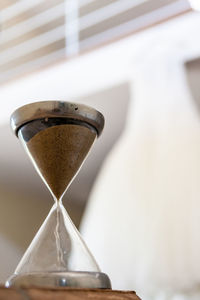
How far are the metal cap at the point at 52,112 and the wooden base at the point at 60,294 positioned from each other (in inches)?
6.5

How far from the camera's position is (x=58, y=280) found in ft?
1.25

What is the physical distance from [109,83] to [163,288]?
30.8 inches

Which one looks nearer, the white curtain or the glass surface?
the glass surface

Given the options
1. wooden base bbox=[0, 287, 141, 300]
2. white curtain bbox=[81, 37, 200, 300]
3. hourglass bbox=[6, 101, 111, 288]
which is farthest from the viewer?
white curtain bbox=[81, 37, 200, 300]

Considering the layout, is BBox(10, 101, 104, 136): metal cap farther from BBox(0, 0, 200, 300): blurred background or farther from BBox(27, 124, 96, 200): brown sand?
BBox(0, 0, 200, 300): blurred background

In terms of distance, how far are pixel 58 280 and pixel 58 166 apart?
12cm

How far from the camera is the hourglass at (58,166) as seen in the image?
411 millimetres

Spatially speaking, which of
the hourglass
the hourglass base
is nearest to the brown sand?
the hourglass

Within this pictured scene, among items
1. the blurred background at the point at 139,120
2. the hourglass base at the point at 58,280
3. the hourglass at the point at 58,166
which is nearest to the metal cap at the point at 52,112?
the hourglass at the point at 58,166

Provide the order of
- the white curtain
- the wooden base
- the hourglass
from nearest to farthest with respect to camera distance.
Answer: the wooden base → the hourglass → the white curtain

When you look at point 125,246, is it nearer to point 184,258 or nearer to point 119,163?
point 184,258

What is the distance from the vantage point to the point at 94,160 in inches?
92.4

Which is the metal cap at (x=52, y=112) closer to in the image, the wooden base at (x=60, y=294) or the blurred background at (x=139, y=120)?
the wooden base at (x=60, y=294)

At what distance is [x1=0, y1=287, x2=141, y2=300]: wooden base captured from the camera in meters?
0.30
